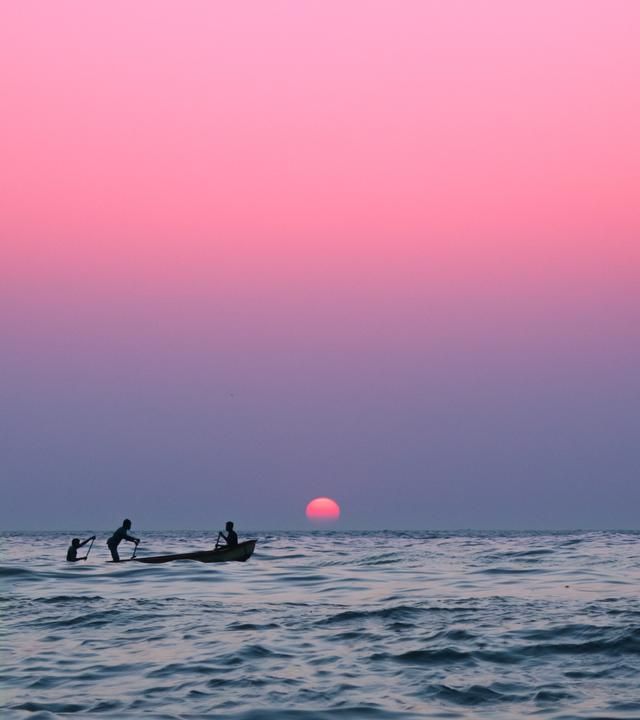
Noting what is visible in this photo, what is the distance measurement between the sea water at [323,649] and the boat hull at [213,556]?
7.88 m

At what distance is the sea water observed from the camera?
517 inches

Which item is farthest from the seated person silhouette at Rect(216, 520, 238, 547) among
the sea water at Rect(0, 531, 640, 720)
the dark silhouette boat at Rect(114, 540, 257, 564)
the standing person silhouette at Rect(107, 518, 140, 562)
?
the sea water at Rect(0, 531, 640, 720)

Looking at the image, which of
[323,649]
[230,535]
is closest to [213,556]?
[230,535]

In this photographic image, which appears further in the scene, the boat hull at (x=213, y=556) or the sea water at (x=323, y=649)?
the boat hull at (x=213, y=556)

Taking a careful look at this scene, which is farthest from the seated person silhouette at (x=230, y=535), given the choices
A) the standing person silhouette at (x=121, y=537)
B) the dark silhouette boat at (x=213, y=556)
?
the standing person silhouette at (x=121, y=537)

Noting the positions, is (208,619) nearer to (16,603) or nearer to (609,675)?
(16,603)

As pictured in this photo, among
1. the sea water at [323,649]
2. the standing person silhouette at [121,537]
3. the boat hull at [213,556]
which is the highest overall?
the standing person silhouette at [121,537]

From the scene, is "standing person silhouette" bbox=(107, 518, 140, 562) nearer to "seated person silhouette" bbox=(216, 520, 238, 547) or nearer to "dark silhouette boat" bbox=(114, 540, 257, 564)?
"dark silhouette boat" bbox=(114, 540, 257, 564)

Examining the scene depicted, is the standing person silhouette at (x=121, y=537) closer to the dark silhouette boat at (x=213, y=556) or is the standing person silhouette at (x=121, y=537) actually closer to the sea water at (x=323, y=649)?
the dark silhouette boat at (x=213, y=556)

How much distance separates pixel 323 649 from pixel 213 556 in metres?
23.4

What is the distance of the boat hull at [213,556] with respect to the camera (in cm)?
3909

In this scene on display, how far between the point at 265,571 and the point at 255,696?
24.1 m

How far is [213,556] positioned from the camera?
132 ft

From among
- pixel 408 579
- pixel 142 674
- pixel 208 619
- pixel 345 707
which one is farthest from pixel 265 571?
pixel 345 707
